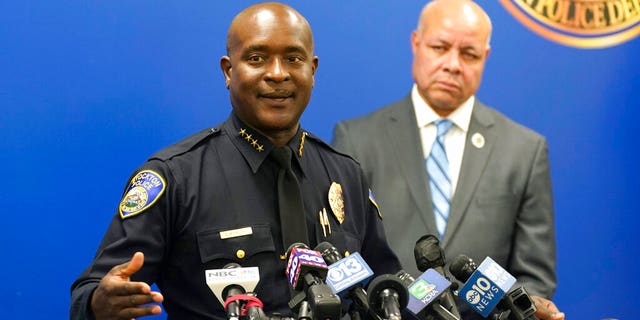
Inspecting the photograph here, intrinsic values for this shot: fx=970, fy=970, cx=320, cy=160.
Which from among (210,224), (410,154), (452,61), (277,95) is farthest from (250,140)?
(452,61)

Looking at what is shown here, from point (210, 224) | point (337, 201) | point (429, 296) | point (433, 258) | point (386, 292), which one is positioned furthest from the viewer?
point (337, 201)

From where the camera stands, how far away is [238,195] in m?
2.37

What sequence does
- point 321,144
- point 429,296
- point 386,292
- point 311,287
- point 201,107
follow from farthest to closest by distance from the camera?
point 201,107 < point 321,144 < point 429,296 < point 386,292 < point 311,287

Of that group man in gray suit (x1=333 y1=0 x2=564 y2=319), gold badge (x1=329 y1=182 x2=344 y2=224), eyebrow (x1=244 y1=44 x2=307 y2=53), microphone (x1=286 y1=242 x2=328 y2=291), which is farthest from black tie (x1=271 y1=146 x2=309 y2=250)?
man in gray suit (x1=333 y1=0 x2=564 y2=319)

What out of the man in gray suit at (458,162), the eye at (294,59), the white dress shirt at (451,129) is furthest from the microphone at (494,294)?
the white dress shirt at (451,129)

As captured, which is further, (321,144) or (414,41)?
(414,41)

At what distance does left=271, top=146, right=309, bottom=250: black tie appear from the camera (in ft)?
7.75

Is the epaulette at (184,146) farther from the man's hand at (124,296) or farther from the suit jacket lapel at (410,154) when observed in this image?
the suit jacket lapel at (410,154)

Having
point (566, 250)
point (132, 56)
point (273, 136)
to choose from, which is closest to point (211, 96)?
point (132, 56)

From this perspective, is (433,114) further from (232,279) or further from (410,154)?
(232,279)

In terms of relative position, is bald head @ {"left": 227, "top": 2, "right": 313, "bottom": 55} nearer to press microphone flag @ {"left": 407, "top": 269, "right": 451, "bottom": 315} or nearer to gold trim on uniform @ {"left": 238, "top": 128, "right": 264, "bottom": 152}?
gold trim on uniform @ {"left": 238, "top": 128, "right": 264, "bottom": 152}

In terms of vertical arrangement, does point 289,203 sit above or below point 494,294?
above

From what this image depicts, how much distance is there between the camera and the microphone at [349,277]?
1.87m

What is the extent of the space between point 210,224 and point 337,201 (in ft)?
1.28
